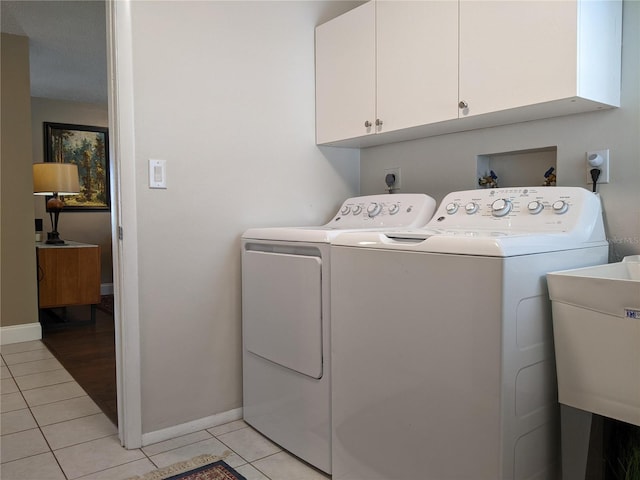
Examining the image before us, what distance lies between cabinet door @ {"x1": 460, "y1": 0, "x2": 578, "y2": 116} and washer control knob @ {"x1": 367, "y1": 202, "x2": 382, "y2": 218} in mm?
636

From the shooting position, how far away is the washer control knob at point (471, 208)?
182cm

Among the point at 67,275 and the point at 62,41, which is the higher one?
the point at 62,41

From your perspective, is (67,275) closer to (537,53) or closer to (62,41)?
(62,41)

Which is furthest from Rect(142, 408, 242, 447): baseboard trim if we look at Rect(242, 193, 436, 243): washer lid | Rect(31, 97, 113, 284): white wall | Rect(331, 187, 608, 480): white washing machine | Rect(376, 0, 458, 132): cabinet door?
Rect(31, 97, 113, 284): white wall

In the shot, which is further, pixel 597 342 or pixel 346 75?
pixel 346 75

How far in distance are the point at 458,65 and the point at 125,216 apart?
1418 mm

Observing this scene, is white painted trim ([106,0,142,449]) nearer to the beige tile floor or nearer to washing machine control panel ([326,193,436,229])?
the beige tile floor

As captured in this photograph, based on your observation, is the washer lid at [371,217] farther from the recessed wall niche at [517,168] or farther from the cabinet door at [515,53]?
the cabinet door at [515,53]

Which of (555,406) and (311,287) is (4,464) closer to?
(311,287)

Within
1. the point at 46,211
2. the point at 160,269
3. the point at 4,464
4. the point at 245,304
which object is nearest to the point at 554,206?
the point at 245,304

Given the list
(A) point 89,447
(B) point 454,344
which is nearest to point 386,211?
(B) point 454,344

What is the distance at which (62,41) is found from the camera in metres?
3.74

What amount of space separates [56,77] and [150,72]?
3.46 metres

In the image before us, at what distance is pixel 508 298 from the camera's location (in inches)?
46.6
